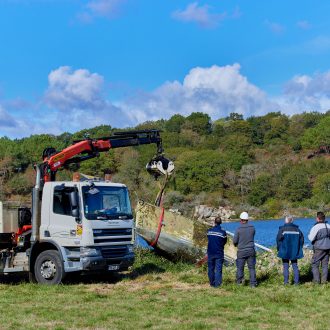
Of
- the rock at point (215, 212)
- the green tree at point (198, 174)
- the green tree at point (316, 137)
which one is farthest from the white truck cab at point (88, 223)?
the green tree at point (316, 137)

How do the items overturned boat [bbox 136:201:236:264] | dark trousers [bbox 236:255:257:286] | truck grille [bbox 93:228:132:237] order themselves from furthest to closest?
overturned boat [bbox 136:201:236:264] < truck grille [bbox 93:228:132:237] < dark trousers [bbox 236:255:257:286]

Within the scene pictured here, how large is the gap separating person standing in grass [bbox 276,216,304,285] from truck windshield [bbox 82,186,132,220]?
13.7 feet

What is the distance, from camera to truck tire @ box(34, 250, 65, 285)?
16.4 metres

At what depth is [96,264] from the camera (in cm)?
1625

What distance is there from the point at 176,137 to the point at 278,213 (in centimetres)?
4706

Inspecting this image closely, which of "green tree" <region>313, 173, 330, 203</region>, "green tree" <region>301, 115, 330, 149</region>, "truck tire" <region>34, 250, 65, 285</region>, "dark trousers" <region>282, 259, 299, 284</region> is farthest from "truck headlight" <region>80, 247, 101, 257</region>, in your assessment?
"green tree" <region>301, 115, 330, 149</region>

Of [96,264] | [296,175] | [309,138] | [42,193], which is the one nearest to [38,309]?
[96,264]

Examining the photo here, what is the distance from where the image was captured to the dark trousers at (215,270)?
15.8 m

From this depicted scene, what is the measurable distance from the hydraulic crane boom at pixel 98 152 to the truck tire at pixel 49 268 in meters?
2.11

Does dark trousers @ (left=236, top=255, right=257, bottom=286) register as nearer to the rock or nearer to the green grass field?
the green grass field

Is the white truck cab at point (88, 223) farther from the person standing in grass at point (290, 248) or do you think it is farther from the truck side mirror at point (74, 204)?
the person standing in grass at point (290, 248)

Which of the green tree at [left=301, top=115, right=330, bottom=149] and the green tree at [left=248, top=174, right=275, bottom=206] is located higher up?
the green tree at [left=301, top=115, right=330, bottom=149]

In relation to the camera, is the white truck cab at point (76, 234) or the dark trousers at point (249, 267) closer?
the dark trousers at point (249, 267)

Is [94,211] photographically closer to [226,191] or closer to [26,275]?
[26,275]
